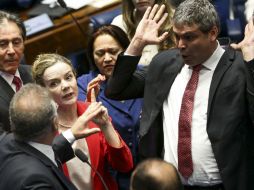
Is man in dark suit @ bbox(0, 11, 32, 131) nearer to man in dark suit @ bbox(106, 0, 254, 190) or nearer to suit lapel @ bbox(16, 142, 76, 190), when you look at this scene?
man in dark suit @ bbox(106, 0, 254, 190)

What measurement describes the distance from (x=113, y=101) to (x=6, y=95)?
1.37ft

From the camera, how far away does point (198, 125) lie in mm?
1945

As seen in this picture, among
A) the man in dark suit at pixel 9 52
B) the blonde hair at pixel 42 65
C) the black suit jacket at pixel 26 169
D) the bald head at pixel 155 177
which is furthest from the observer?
the man in dark suit at pixel 9 52

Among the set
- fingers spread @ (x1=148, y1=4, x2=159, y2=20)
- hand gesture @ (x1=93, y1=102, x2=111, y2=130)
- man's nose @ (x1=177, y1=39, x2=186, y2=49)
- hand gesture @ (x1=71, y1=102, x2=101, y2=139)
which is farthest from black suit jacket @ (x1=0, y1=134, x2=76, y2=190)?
fingers spread @ (x1=148, y1=4, x2=159, y2=20)

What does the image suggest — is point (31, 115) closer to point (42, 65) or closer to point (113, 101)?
point (42, 65)

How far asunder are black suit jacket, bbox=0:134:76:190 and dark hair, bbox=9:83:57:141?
0.04 metres

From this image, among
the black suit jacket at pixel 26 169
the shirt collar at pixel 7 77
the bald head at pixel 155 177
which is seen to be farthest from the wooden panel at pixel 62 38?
the bald head at pixel 155 177

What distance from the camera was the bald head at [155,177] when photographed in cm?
142

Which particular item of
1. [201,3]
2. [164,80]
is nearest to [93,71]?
[164,80]

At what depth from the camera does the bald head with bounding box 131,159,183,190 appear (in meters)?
1.42

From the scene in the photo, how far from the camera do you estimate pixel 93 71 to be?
8.20ft

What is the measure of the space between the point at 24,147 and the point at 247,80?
671 mm

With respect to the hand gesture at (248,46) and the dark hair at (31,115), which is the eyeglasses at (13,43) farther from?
the hand gesture at (248,46)

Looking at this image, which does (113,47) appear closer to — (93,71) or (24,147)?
(93,71)
